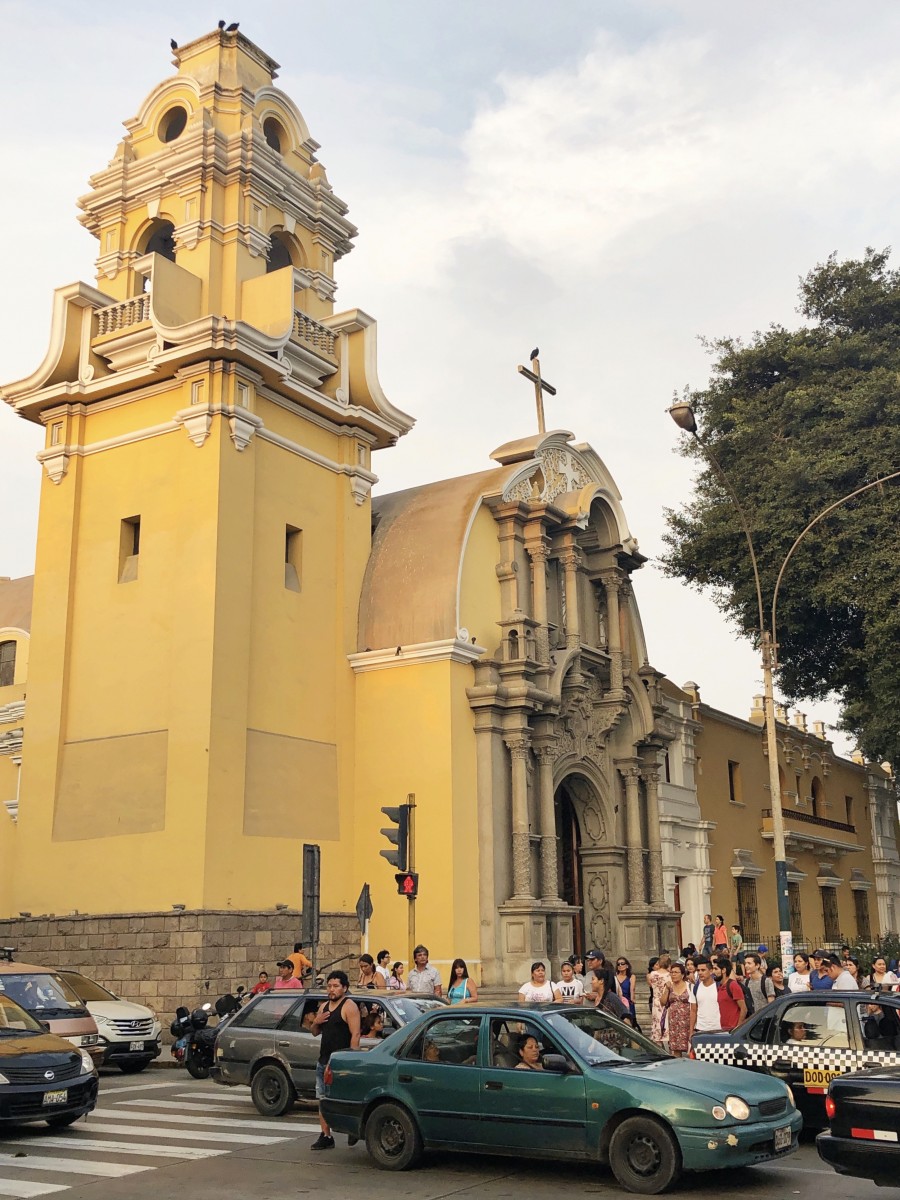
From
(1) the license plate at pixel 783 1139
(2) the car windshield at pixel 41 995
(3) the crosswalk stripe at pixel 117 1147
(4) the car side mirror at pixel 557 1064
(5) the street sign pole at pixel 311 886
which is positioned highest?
(5) the street sign pole at pixel 311 886

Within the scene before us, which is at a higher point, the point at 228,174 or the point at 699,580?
the point at 228,174

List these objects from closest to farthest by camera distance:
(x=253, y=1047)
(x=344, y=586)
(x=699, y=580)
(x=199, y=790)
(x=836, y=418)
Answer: (x=253, y=1047)
(x=199, y=790)
(x=344, y=586)
(x=836, y=418)
(x=699, y=580)

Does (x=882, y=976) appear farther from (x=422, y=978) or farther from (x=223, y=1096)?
(x=223, y=1096)

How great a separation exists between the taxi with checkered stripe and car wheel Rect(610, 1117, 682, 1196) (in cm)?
200

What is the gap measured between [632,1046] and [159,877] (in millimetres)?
12790

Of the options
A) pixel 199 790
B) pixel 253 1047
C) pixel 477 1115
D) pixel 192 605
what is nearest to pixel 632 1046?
pixel 477 1115

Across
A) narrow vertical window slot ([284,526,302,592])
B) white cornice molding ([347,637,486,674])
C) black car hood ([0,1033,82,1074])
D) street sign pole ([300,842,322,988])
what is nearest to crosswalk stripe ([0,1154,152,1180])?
black car hood ([0,1033,82,1074])

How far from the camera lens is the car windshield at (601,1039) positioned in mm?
9930

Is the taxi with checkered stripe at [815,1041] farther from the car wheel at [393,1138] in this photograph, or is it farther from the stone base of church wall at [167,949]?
the stone base of church wall at [167,949]

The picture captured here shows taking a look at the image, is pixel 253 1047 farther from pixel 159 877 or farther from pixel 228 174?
pixel 228 174

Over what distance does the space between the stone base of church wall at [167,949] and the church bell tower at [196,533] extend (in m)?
0.30

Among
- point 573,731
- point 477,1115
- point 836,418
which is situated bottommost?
point 477,1115

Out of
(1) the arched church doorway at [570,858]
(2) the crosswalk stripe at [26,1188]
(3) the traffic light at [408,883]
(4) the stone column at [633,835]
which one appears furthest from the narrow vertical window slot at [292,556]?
(2) the crosswalk stripe at [26,1188]

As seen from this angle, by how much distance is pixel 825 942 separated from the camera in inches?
1631
